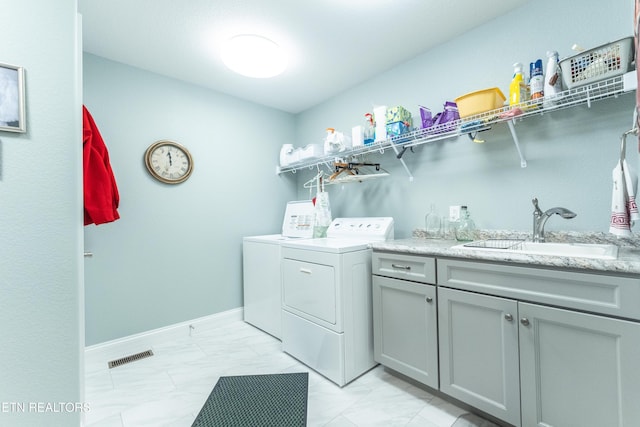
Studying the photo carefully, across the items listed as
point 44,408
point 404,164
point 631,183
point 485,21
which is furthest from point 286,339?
point 485,21

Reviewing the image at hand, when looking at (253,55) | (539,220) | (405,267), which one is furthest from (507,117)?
(253,55)

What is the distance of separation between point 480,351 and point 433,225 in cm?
98

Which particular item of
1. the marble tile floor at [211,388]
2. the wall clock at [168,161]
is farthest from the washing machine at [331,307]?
the wall clock at [168,161]

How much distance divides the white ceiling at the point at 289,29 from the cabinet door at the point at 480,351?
178 centimetres

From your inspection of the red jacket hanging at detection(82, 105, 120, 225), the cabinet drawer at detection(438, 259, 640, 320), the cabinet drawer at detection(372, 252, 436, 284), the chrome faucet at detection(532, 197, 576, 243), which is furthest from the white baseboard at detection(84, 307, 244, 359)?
the chrome faucet at detection(532, 197, 576, 243)

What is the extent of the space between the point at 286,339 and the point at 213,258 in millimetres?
1144

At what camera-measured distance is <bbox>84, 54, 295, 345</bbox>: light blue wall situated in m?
2.19

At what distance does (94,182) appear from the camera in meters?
1.72

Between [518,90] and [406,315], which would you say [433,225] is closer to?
[406,315]

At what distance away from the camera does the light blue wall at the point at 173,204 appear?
219 centimetres

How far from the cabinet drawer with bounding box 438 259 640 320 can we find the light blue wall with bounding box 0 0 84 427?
1.81 m

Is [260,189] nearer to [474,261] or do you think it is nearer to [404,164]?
[404,164]

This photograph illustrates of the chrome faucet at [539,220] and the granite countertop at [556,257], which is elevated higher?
the chrome faucet at [539,220]

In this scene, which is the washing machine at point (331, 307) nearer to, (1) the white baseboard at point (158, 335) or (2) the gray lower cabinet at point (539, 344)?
(2) the gray lower cabinet at point (539, 344)
